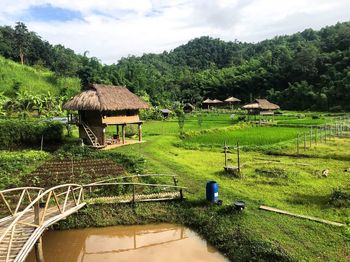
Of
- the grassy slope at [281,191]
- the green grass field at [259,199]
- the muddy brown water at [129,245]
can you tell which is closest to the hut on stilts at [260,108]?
the grassy slope at [281,191]

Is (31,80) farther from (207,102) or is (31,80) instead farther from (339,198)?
(339,198)

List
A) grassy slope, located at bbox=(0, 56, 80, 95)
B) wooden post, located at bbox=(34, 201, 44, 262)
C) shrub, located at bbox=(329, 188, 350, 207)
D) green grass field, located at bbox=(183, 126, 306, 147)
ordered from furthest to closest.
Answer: grassy slope, located at bbox=(0, 56, 80, 95) → green grass field, located at bbox=(183, 126, 306, 147) → shrub, located at bbox=(329, 188, 350, 207) → wooden post, located at bbox=(34, 201, 44, 262)

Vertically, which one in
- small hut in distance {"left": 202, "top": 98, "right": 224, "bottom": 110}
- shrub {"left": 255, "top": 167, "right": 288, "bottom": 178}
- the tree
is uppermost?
the tree

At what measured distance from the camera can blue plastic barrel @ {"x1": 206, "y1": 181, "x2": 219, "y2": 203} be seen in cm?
1397

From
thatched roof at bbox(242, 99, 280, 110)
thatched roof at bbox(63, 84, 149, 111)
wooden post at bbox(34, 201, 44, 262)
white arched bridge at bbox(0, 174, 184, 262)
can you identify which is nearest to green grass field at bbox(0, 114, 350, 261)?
white arched bridge at bbox(0, 174, 184, 262)

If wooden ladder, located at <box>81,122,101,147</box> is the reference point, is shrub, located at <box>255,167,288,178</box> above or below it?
below

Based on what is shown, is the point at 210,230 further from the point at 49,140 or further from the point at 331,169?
the point at 49,140

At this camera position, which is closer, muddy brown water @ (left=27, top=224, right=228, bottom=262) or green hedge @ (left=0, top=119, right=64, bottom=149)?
muddy brown water @ (left=27, top=224, right=228, bottom=262)

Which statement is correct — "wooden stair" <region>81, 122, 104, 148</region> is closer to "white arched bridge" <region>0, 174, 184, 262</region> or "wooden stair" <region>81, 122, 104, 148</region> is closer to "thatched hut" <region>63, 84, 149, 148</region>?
"thatched hut" <region>63, 84, 149, 148</region>

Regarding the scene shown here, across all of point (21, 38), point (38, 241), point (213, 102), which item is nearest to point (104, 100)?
point (38, 241)

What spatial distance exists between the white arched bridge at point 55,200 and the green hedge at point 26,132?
11.0 m

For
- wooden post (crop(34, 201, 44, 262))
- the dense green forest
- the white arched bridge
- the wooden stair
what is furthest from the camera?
the dense green forest

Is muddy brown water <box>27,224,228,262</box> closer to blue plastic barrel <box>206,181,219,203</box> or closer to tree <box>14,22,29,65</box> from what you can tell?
blue plastic barrel <box>206,181,219,203</box>

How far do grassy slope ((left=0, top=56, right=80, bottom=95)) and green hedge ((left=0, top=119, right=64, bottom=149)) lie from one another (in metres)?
32.8
